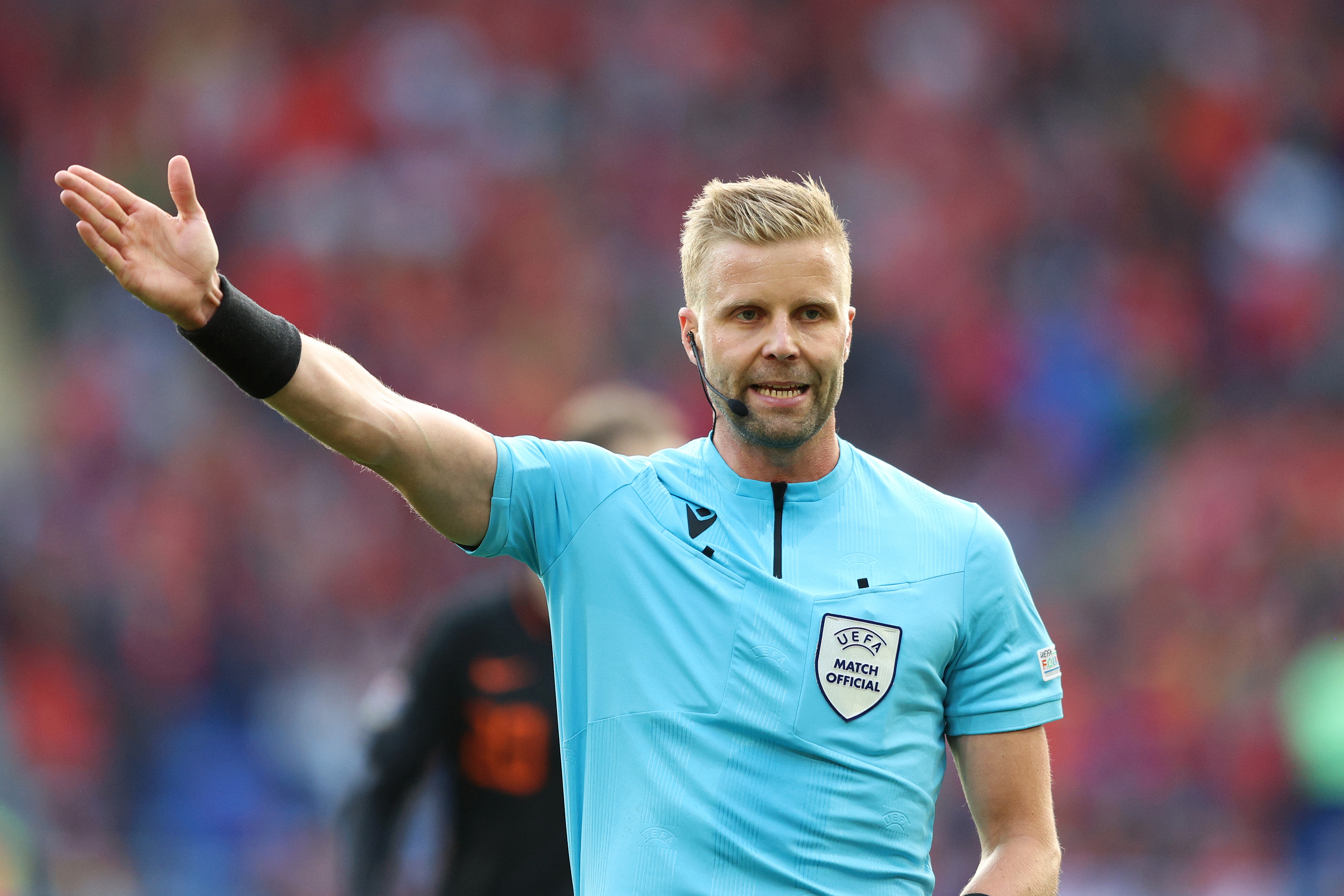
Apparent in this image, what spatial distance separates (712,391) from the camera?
3.04 metres

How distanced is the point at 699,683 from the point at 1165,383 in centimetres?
910

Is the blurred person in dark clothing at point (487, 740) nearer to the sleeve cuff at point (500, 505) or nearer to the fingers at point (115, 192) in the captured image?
the sleeve cuff at point (500, 505)

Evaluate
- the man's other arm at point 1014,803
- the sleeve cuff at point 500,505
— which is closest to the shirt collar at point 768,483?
the sleeve cuff at point 500,505

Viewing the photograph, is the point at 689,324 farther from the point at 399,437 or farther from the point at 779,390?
the point at 399,437

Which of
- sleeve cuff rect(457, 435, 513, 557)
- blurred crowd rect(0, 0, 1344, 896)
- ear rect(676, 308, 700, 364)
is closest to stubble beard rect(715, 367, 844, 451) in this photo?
ear rect(676, 308, 700, 364)

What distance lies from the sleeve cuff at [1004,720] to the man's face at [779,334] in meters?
0.62

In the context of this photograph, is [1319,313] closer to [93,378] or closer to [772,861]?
[93,378]

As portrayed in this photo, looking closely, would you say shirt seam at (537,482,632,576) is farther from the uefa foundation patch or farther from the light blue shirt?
the uefa foundation patch

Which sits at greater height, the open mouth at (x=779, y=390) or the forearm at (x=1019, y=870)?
the open mouth at (x=779, y=390)

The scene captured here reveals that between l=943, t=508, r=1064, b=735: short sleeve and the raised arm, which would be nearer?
the raised arm

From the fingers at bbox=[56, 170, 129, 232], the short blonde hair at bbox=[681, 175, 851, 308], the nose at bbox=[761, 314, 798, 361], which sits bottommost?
the nose at bbox=[761, 314, 798, 361]

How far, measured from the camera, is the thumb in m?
2.65

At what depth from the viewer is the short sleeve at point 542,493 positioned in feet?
9.39

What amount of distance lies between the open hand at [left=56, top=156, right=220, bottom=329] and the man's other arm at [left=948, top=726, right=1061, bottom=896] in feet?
5.35
